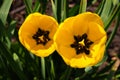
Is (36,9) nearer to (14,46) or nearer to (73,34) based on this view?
(14,46)

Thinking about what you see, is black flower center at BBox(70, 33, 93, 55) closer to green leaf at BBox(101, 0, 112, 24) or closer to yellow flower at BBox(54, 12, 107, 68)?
yellow flower at BBox(54, 12, 107, 68)

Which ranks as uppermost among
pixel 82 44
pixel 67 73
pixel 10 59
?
pixel 82 44

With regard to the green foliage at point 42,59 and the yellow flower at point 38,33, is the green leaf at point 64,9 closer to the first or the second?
the green foliage at point 42,59

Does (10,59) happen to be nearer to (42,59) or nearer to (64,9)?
(42,59)

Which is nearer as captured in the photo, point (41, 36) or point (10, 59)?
point (41, 36)

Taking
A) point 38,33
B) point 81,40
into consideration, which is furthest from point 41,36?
point 81,40

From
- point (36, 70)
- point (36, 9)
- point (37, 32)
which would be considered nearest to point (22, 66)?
point (36, 70)

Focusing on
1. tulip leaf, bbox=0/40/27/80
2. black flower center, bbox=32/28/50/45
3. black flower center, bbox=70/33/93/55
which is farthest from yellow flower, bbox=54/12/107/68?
tulip leaf, bbox=0/40/27/80
